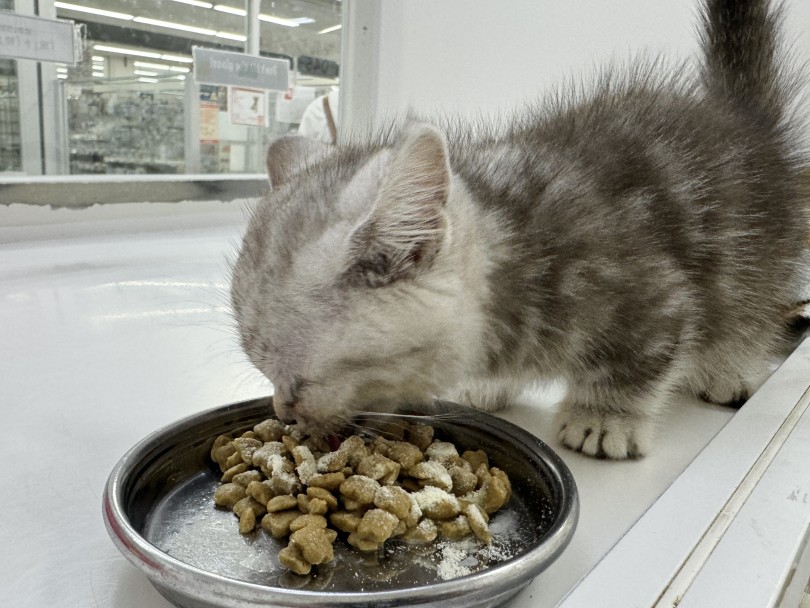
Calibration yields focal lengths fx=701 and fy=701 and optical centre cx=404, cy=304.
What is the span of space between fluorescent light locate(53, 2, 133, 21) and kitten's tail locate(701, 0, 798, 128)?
6.14 feet

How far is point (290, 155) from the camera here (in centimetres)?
115

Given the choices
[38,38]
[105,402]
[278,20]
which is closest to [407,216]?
[105,402]

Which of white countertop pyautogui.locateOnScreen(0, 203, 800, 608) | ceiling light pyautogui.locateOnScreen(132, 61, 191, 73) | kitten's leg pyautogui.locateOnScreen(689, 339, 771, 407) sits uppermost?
ceiling light pyautogui.locateOnScreen(132, 61, 191, 73)

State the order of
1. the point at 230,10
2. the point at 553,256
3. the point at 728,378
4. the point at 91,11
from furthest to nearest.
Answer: the point at 230,10
the point at 91,11
the point at 728,378
the point at 553,256

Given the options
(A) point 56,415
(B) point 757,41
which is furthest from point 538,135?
(A) point 56,415

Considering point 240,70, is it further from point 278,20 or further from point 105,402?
point 105,402

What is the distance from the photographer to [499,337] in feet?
3.28

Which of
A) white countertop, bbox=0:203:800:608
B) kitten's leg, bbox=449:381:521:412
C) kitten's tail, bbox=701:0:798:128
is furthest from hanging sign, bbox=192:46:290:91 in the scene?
kitten's leg, bbox=449:381:521:412

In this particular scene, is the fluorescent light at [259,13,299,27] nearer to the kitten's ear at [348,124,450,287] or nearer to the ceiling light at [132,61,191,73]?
the ceiling light at [132,61,191,73]

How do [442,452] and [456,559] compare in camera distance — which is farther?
[442,452]

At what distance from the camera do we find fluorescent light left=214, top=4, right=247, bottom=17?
260cm

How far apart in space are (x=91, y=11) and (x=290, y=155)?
1582 millimetres

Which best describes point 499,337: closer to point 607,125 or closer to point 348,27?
point 607,125

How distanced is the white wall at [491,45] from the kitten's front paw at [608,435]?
132cm
